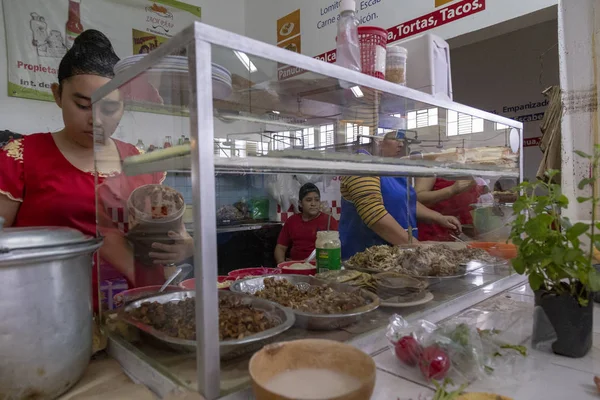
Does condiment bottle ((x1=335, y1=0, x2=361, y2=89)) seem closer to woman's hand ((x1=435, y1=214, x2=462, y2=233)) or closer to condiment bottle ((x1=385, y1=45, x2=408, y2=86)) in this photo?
condiment bottle ((x1=385, y1=45, x2=408, y2=86))

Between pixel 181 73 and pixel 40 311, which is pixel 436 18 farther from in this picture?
pixel 40 311

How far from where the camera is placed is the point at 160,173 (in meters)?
1.01

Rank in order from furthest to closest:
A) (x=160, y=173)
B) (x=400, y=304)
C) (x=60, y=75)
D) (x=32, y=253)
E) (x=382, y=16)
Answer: (x=382, y=16) → (x=60, y=75) → (x=400, y=304) → (x=160, y=173) → (x=32, y=253)

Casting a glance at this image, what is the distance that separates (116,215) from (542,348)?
1258mm

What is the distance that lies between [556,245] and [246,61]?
0.89 meters

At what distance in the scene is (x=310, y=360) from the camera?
0.77 m

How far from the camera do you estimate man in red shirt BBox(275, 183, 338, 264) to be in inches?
138

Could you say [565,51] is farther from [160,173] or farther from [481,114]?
[160,173]

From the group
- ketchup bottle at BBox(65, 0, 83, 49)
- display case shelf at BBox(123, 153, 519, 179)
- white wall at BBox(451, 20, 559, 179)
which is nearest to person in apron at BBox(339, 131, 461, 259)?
display case shelf at BBox(123, 153, 519, 179)

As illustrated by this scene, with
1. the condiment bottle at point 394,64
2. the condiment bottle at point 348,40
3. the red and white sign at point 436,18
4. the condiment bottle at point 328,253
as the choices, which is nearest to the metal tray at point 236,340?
the condiment bottle at point 328,253

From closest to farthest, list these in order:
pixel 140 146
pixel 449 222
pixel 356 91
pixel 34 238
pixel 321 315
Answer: pixel 34 238 → pixel 321 315 → pixel 140 146 → pixel 356 91 → pixel 449 222

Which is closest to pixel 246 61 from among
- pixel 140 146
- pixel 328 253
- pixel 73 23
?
pixel 140 146

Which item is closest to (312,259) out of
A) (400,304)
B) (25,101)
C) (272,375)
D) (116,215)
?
(400,304)

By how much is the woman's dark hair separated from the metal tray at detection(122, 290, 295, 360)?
85cm
